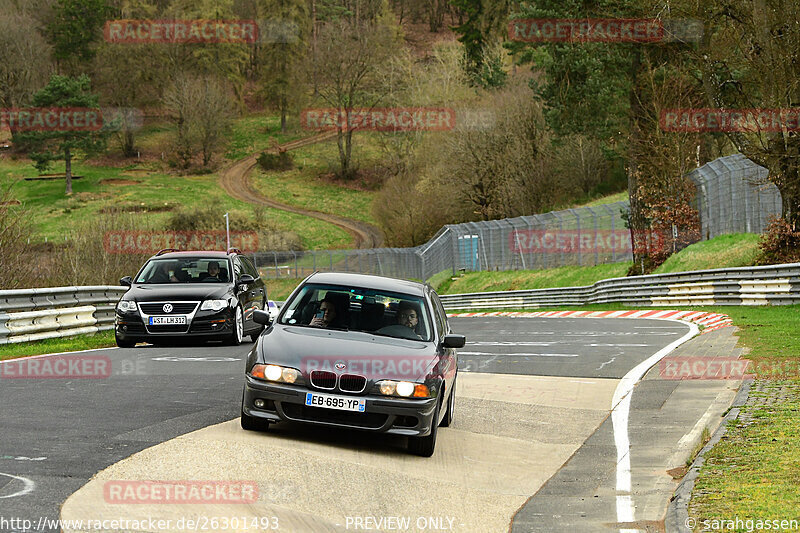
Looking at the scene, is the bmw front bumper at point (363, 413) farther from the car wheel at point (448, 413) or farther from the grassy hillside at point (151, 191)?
the grassy hillside at point (151, 191)

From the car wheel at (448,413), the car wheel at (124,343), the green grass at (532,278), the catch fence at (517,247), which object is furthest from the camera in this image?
the catch fence at (517,247)

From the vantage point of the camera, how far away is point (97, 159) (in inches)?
4555

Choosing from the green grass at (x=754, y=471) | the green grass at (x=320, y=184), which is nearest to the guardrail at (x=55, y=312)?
the green grass at (x=754, y=471)

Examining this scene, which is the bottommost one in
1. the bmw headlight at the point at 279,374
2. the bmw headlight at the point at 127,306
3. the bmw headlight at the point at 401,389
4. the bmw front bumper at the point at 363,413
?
the bmw headlight at the point at 127,306

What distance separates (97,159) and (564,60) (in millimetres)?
85172

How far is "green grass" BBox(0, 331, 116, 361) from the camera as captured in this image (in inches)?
648

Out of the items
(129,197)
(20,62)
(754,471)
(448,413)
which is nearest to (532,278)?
(448,413)

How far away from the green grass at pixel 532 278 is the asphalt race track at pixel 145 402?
21.8 meters

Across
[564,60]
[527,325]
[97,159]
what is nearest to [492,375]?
[527,325]

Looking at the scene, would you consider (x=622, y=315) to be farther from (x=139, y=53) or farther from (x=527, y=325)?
(x=139, y=53)

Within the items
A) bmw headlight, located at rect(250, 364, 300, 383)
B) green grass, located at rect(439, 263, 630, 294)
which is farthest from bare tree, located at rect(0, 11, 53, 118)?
bmw headlight, located at rect(250, 364, 300, 383)

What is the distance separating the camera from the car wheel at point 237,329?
17.9 metres

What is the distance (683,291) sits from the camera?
104ft

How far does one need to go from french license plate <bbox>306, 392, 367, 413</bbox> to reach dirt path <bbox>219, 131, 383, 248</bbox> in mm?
82752
